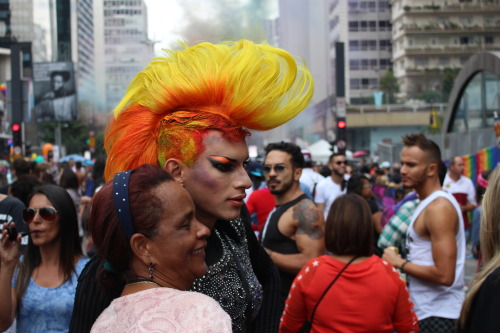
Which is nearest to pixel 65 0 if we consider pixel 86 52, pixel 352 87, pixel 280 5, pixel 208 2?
pixel 86 52

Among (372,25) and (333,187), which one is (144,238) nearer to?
(333,187)

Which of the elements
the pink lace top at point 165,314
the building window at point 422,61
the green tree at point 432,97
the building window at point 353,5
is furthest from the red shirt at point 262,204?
the building window at point 422,61

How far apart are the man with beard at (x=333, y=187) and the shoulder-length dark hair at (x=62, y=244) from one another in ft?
17.0

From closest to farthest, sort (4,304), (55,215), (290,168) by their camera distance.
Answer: (4,304)
(55,215)
(290,168)

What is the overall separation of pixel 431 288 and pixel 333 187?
4.62m

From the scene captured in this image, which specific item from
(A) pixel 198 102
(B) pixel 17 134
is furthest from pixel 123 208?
(B) pixel 17 134

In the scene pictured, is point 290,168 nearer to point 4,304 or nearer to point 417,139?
point 417,139

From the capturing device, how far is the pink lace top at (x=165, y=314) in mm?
1510

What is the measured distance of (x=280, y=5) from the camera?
3403cm

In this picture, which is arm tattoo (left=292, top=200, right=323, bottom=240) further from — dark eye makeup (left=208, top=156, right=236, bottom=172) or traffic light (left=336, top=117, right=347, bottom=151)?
traffic light (left=336, top=117, right=347, bottom=151)

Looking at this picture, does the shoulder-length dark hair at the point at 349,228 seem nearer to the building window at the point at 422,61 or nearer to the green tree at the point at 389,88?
the green tree at the point at 389,88

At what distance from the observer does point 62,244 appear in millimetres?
3738

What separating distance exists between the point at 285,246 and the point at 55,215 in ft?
5.61

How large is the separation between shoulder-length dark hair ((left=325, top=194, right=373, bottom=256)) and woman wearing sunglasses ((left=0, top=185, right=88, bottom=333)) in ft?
4.96
